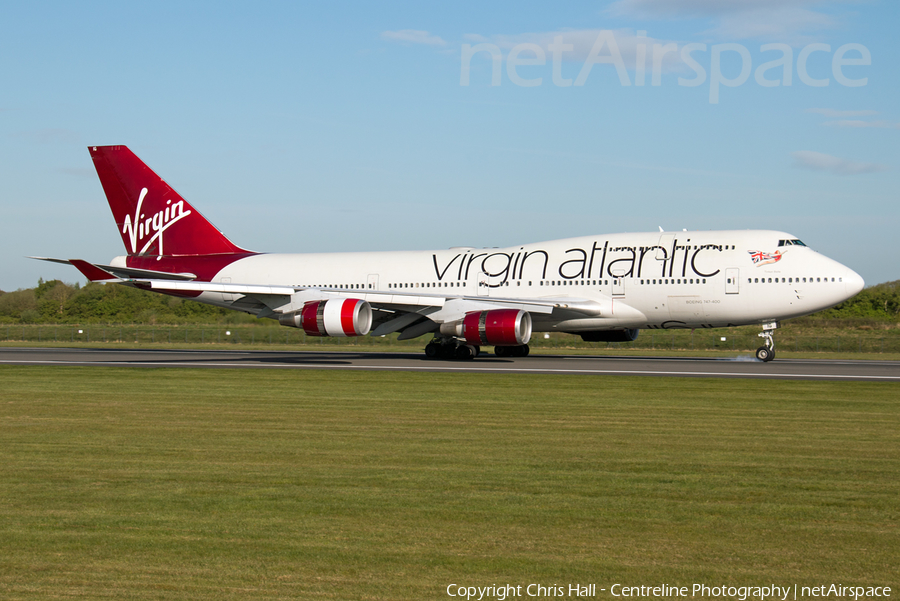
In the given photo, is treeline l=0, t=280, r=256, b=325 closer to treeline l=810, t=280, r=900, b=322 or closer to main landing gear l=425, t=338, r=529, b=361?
main landing gear l=425, t=338, r=529, b=361

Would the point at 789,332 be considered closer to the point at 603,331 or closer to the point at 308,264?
the point at 603,331

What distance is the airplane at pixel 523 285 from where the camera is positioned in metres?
30.5

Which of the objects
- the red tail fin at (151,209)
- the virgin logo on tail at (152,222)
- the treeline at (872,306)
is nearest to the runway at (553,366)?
the red tail fin at (151,209)

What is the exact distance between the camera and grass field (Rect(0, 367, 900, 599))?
21.5 feet

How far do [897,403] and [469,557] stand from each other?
14472 mm

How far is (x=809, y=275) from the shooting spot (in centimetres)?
3005

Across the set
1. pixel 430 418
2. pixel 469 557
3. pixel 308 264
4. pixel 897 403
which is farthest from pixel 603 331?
pixel 469 557

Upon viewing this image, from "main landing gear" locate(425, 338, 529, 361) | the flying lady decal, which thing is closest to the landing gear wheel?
"main landing gear" locate(425, 338, 529, 361)

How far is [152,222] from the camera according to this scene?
39.9m

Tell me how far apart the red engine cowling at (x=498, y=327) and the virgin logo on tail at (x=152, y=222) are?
55.1ft

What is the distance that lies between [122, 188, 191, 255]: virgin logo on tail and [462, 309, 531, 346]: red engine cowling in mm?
16780

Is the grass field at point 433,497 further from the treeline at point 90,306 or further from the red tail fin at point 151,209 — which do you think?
the treeline at point 90,306

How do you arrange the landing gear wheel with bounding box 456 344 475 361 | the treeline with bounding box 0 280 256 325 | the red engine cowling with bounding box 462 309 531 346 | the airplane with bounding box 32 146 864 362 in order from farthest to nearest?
the treeline with bounding box 0 280 256 325 → the landing gear wheel with bounding box 456 344 475 361 → the airplane with bounding box 32 146 864 362 → the red engine cowling with bounding box 462 309 531 346

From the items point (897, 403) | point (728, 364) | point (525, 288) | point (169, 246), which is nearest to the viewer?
point (897, 403)
